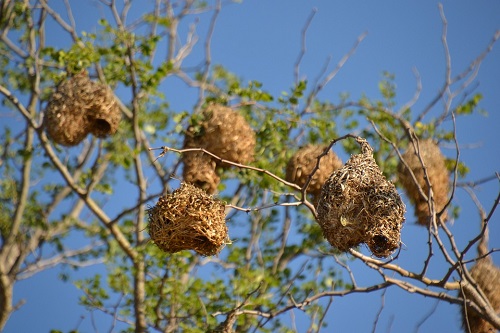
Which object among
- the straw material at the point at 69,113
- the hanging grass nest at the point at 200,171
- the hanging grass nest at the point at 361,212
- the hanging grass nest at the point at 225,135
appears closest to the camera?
the hanging grass nest at the point at 361,212

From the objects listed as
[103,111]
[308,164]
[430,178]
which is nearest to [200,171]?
[308,164]

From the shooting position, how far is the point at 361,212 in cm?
333

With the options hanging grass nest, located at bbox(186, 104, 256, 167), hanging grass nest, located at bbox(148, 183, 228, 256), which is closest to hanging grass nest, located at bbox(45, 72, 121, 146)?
hanging grass nest, located at bbox(186, 104, 256, 167)

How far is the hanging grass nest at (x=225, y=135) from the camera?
4730mm

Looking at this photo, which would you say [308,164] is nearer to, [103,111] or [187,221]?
[103,111]

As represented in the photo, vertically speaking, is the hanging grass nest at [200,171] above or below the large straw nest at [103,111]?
below

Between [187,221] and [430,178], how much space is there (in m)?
1.89

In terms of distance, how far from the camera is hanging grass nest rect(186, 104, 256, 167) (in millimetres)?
4730

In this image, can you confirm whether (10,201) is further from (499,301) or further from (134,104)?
(499,301)

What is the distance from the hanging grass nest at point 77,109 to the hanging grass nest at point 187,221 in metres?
1.42

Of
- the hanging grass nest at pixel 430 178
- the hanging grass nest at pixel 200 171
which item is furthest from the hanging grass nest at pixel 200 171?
the hanging grass nest at pixel 430 178

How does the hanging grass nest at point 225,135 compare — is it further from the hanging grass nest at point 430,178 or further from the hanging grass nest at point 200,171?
the hanging grass nest at point 430,178

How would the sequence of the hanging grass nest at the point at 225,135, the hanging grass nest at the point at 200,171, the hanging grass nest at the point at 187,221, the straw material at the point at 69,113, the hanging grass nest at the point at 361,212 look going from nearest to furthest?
the hanging grass nest at the point at 361,212 → the hanging grass nest at the point at 187,221 → the hanging grass nest at the point at 200,171 → the hanging grass nest at the point at 225,135 → the straw material at the point at 69,113

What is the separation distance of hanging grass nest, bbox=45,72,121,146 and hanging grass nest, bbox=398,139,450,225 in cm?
177
